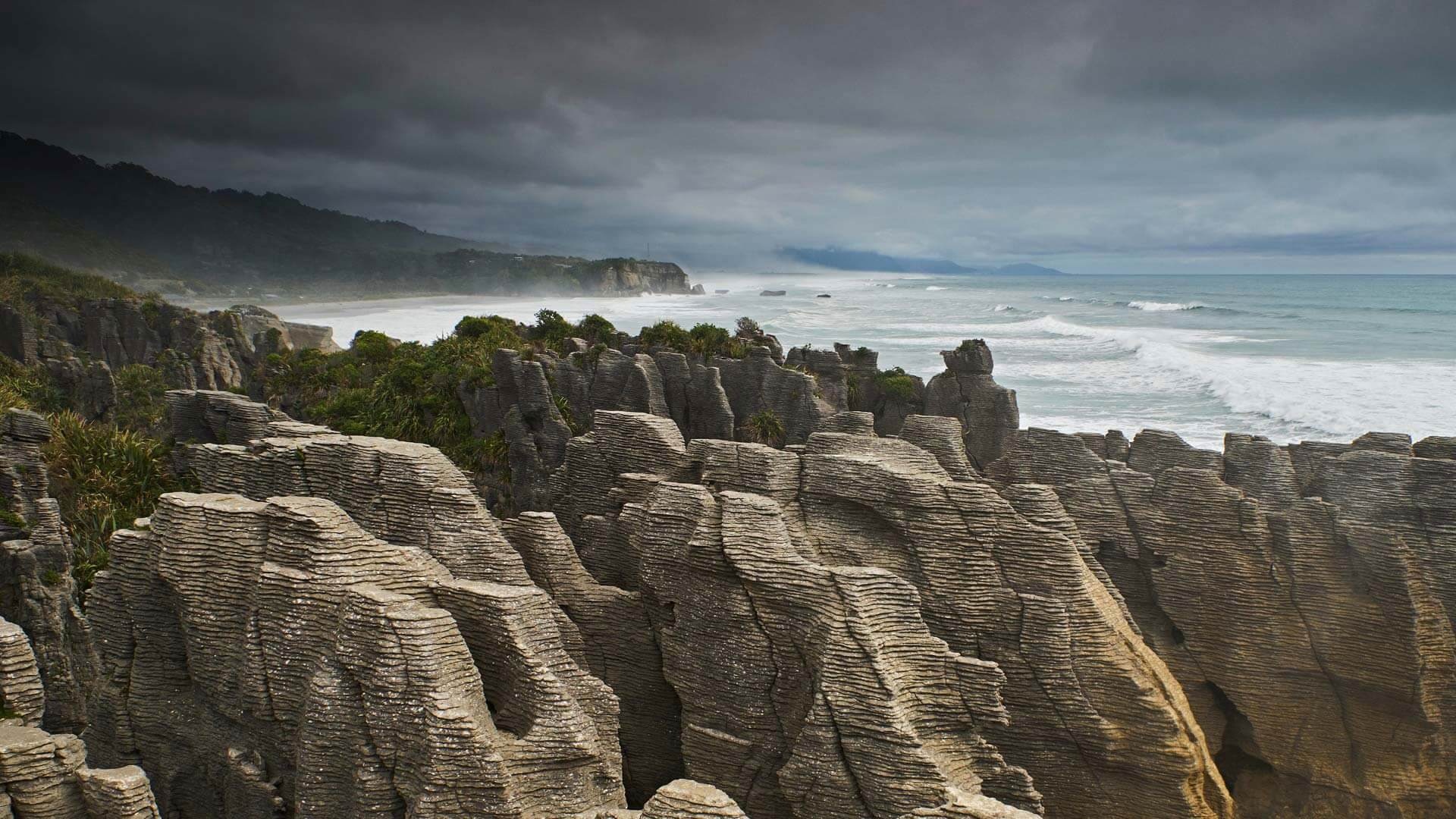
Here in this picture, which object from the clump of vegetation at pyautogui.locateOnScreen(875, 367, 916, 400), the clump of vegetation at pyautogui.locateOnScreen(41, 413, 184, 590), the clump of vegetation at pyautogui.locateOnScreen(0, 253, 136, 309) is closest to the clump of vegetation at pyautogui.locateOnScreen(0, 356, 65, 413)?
the clump of vegetation at pyautogui.locateOnScreen(41, 413, 184, 590)

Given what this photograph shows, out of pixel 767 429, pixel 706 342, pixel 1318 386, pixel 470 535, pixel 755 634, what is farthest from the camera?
pixel 1318 386

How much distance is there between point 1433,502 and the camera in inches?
566

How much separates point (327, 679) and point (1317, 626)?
13861 mm

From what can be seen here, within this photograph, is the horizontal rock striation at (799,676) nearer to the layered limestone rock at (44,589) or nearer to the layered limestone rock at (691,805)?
the layered limestone rock at (691,805)

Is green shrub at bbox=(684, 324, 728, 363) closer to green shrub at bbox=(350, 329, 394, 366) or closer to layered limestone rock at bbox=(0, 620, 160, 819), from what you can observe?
green shrub at bbox=(350, 329, 394, 366)

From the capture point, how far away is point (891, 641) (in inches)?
410

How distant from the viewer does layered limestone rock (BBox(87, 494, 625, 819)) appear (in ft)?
29.8

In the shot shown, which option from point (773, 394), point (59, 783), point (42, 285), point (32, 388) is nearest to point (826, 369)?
point (773, 394)

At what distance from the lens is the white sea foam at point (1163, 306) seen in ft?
465

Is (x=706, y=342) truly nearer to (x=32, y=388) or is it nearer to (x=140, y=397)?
(x=32, y=388)

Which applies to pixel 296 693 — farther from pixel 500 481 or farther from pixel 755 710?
pixel 500 481

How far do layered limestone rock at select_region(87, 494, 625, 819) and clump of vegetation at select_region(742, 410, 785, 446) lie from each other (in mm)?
17971

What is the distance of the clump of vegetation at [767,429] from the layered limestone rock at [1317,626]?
583 inches

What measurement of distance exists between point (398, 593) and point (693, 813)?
4.16 meters
